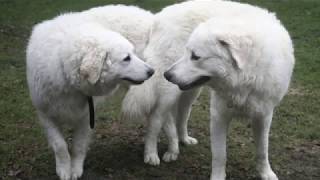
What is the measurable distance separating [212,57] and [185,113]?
1.62 meters

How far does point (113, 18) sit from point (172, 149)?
138 centimetres

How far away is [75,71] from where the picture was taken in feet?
14.4

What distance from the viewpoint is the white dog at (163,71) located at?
5094mm

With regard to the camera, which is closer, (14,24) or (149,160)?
(149,160)

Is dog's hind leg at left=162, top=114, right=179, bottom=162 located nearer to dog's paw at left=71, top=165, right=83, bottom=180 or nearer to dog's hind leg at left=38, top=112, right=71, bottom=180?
dog's paw at left=71, top=165, right=83, bottom=180

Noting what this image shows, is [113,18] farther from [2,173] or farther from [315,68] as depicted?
[315,68]

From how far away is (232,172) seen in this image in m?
5.25

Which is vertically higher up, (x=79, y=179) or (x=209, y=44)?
(x=209, y=44)

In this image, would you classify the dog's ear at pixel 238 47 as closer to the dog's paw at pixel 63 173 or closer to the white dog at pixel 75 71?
the white dog at pixel 75 71

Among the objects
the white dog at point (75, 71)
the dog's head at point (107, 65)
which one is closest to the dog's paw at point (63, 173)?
the white dog at point (75, 71)

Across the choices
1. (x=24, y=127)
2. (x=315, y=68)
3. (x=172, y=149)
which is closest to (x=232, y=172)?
(x=172, y=149)

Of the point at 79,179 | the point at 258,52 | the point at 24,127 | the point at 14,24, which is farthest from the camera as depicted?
the point at 14,24

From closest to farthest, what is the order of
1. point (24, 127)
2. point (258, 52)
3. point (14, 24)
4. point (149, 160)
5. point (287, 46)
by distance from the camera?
1. point (258, 52)
2. point (287, 46)
3. point (149, 160)
4. point (24, 127)
5. point (14, 24)

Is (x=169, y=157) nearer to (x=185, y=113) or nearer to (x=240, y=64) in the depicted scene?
(x=185, y=113)
